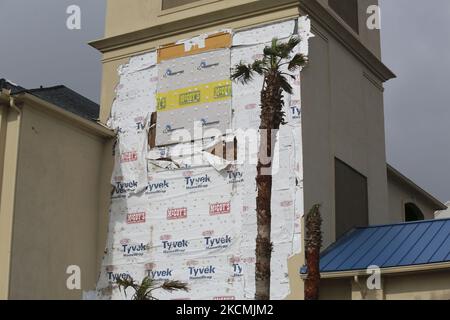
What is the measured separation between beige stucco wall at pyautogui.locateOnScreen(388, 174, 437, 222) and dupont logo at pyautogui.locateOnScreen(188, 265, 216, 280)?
11.3 m

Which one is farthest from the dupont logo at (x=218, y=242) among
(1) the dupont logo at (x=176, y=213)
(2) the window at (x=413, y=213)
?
(2) the window at (x=413, y=213)

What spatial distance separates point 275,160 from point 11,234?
7502 millimetres

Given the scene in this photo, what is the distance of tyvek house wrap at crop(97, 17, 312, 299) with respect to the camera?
910 inches

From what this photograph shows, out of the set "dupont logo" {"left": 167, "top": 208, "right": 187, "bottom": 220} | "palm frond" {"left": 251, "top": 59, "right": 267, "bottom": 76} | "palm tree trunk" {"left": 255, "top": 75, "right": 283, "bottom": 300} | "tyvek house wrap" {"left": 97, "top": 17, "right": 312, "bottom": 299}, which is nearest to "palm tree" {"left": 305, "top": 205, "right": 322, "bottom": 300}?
"palm tree trunk" {"left": 255, "top": 75, "right": 283, "bottom": 300}

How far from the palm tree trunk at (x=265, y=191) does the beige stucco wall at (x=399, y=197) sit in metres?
14.8

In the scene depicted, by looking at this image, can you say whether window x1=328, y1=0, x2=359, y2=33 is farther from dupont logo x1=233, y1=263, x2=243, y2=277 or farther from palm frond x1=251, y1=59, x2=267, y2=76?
dupont logo x1=233, y1=263, x2=243, y2=277

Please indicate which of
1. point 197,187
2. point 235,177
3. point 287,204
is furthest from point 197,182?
point 287,204

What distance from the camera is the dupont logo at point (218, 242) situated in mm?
23469

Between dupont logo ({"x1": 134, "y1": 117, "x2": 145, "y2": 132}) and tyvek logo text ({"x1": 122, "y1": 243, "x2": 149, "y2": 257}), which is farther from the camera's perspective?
dupont logo ({"x1": 134, "y1": 117, "x2": 145, "y2": 132})

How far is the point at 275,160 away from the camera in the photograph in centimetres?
2344

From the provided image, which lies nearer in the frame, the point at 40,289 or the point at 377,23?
the point at 40,289
